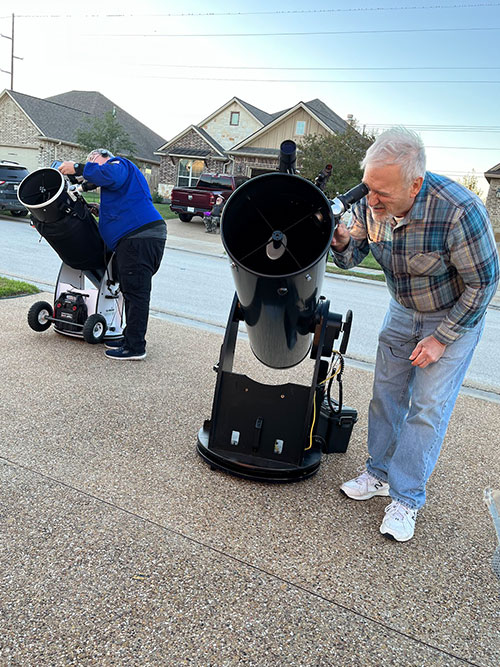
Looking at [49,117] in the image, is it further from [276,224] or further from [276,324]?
[276,324]

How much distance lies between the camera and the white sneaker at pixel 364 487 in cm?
277

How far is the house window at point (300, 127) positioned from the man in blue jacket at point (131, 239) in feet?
86.3

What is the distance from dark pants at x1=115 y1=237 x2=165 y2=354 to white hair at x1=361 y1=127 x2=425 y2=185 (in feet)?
8.50

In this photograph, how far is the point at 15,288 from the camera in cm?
625

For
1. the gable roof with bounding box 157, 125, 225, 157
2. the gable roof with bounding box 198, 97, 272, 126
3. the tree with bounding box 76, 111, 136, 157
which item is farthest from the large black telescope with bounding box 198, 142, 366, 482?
the gable roof with bounding box 198, 97, 272, 126

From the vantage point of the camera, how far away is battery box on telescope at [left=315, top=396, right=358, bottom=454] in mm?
3125

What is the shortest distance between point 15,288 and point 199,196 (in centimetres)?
1518

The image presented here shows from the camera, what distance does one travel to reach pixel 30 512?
7.57ft

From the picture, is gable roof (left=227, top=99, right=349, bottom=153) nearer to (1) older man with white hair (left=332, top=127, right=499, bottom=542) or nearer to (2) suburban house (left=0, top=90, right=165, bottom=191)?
(2) suburban house (left=0, top=90, right=165, bottom=191)

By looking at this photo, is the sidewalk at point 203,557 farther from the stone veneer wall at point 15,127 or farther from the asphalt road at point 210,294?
the stone veneer wall at point 15,127

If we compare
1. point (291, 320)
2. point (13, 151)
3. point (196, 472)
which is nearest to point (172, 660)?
point (196, 472)

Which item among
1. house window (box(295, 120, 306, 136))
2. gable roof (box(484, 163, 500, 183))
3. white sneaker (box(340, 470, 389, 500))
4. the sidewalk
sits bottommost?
the sidewalk

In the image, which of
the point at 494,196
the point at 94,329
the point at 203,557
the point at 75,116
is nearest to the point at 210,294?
the point at 94,329

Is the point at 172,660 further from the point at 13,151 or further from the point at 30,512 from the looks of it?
the point at 13,151
